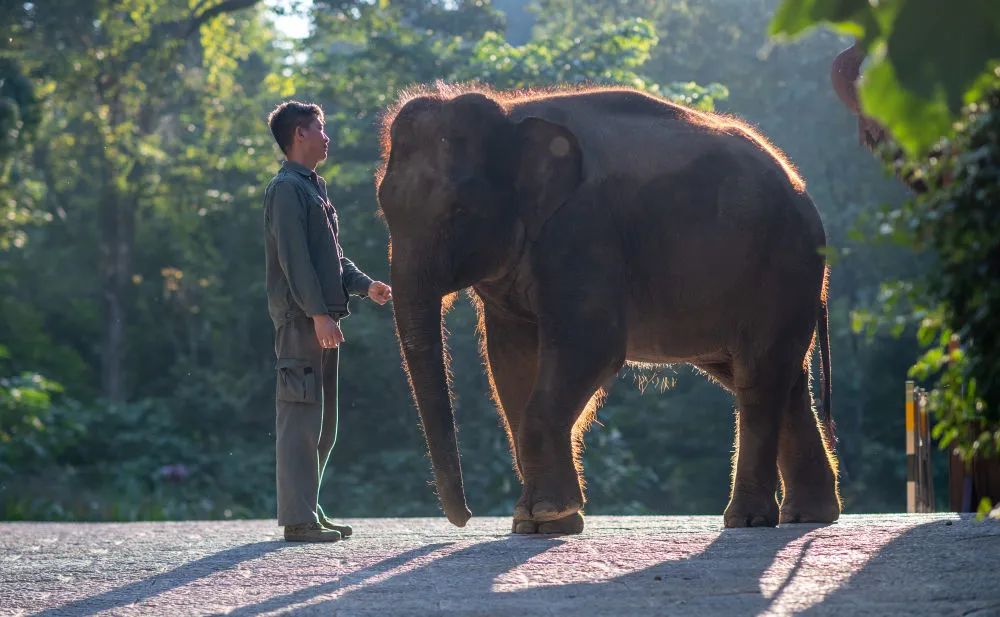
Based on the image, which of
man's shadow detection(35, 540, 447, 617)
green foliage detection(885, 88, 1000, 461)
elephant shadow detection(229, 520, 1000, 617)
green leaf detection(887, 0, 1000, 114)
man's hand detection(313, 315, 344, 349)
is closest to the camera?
green leaf detection(887, 0, 1000, 114)

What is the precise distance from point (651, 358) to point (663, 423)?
58.5 feet

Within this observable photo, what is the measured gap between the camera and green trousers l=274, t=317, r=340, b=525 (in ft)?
23.1

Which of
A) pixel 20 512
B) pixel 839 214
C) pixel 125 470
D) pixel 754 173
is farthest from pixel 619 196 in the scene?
pixel 839 214

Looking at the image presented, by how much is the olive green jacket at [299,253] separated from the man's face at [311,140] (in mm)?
89

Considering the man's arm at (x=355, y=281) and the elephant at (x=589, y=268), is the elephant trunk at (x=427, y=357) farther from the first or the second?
the man's arm at (x=355, y=281)

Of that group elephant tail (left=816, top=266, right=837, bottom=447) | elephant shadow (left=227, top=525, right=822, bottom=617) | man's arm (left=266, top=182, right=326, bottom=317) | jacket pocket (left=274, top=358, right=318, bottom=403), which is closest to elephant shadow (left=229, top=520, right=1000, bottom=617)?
elephant shadow (left=227, top=525, right=822, bottom=617)

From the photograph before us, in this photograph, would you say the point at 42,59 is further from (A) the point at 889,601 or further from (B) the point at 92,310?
(A) the point at 889,601

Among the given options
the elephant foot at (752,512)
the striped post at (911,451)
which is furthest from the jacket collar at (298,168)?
the striped post at (911,451)

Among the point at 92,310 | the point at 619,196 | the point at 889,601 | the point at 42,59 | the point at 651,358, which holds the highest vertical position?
the point at 42,59

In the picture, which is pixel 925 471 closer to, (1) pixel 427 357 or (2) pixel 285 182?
(1) pixel 427 357

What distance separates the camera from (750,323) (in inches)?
303

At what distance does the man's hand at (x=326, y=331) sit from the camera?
22.6 ft

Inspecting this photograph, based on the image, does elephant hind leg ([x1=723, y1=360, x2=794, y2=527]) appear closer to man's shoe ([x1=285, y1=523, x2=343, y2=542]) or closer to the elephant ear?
the elephant ear

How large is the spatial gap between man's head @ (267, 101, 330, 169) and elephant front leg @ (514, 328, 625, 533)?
50.7 inches
